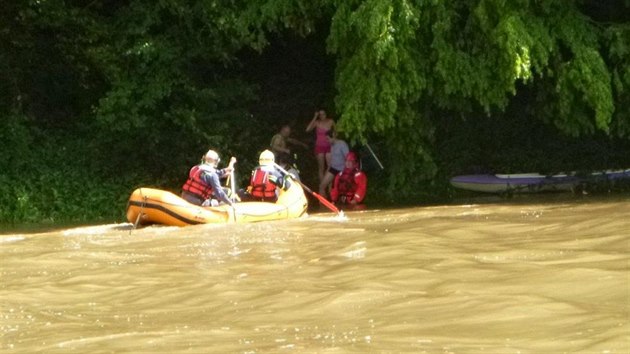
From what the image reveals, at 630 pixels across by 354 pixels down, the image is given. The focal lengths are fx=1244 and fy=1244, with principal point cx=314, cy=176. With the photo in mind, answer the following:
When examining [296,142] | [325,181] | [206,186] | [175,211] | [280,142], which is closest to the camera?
[175,211]

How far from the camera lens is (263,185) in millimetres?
18125

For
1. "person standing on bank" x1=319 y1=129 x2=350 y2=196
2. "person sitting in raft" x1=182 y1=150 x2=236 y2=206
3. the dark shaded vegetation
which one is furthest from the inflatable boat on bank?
"person sitting in raft" x1=182 y1=150 x2=236 y2=206

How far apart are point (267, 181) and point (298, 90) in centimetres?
521

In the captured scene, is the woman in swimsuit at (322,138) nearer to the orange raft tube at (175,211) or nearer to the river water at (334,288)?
the orange raft tube at (175,211)

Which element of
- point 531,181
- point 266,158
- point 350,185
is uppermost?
point 266,158

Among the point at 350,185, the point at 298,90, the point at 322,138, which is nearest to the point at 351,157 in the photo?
the point at 350,185

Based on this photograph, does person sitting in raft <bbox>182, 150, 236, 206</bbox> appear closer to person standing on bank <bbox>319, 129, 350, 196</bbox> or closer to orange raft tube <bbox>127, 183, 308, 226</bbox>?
orange raft tube <bbox>127, 183, 308, 226</bbox>

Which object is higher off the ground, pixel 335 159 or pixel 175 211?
pixel 335 159

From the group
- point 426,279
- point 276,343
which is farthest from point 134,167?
point 276,343

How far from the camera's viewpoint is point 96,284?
424 inches

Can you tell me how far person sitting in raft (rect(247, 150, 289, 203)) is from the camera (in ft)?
59.0

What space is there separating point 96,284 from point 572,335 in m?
4.86

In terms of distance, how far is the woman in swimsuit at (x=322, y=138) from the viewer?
21.1 metres

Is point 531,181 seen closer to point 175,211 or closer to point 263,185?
point 263,185
